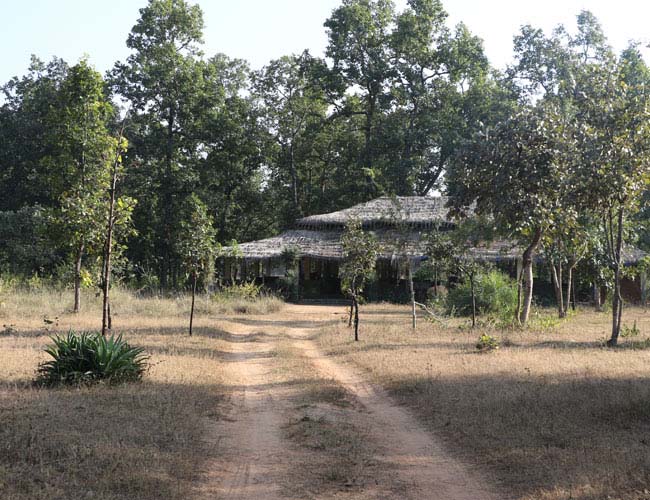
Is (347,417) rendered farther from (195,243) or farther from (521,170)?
(521,170)

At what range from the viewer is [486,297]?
81.7ft

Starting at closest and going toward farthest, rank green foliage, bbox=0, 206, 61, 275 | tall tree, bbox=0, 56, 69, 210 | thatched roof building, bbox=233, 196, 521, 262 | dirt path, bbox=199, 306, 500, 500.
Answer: dirt path, bbox=199, 306, 500, 500, thatched roof building, bbox=233, 196, 521, 262, green foliage, bbox=0, 206, 61, 275, tall tree, bbox=0, 56, 69, 210

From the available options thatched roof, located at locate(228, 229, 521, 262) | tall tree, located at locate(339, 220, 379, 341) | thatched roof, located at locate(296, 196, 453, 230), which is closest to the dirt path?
tall tree, located at locate(339, 220, 379, 341)

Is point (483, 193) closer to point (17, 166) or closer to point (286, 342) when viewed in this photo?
point (286, 342)

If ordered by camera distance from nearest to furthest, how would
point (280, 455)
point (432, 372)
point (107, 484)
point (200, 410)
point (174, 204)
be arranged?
1. point (107, 484)
2. point (280, 455)
3. point (200, 410)
4. point (432, 372)
5. point (174, 204)

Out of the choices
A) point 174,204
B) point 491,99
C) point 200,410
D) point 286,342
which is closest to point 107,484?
point 200,410

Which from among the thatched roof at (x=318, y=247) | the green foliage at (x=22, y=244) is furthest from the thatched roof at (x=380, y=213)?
the green foliage at (x=22, y=244)

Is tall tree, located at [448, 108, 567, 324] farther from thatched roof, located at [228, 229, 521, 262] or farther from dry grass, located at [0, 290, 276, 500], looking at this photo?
thatched roof, located at [228, 229, 521, 262]

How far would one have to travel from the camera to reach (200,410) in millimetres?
9820

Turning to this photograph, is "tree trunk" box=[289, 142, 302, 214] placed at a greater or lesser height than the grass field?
greater

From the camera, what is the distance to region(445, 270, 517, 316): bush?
2480 centimetres

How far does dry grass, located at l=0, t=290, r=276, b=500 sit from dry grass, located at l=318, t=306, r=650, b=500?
10.7 feet

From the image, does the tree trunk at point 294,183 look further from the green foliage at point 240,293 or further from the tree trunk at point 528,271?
the tree trunk at point 528,271

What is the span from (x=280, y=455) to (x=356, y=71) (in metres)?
42.7
